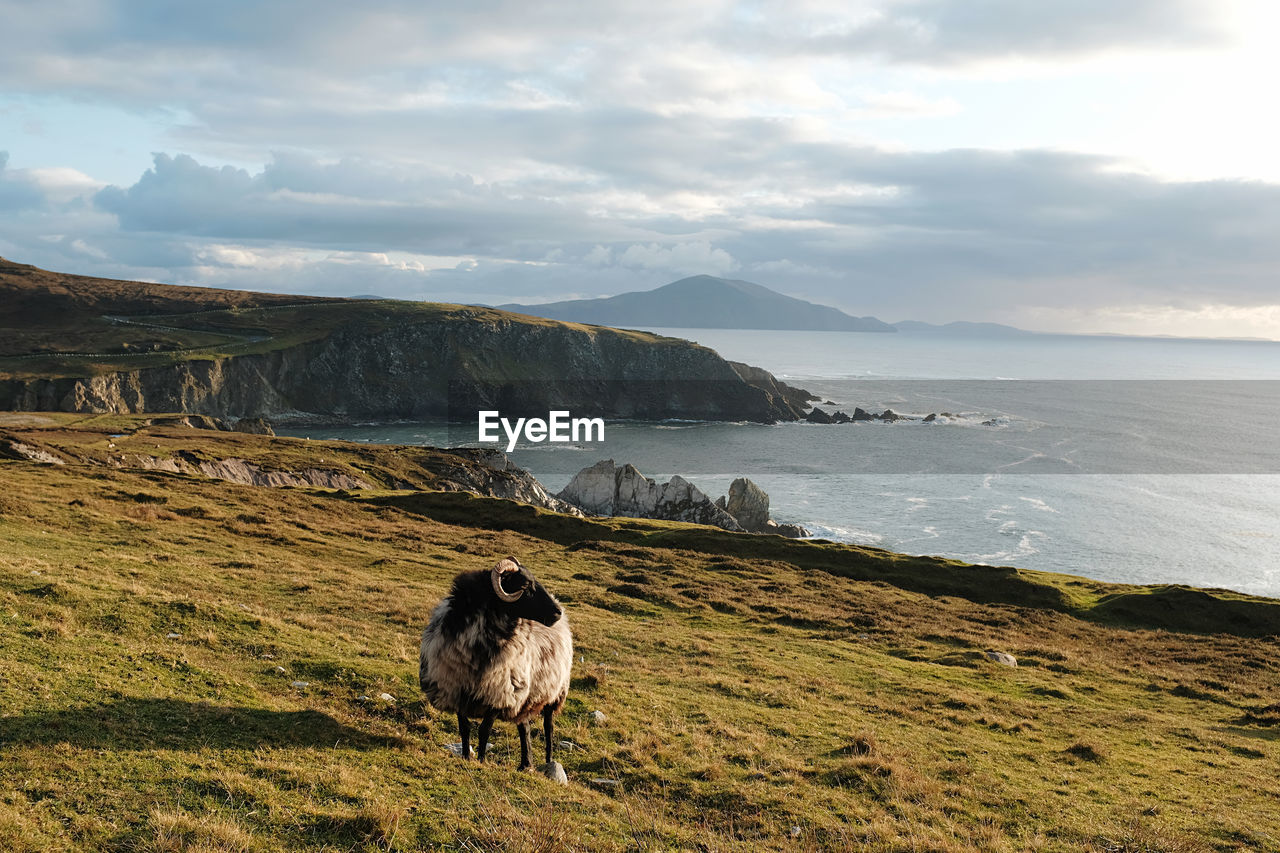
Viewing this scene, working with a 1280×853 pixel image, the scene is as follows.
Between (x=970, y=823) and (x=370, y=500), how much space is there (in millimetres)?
55074

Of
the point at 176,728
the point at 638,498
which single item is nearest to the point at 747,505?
the point at 638,498

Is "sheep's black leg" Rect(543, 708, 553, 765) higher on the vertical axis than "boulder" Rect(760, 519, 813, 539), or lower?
higher

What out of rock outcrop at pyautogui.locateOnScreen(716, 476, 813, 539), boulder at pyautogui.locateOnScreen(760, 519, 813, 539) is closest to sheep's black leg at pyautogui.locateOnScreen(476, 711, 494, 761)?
boulder at pyautogui.locateOnScreen(760, 519, 813, 539)

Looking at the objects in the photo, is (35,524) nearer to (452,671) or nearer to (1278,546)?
(452,671)

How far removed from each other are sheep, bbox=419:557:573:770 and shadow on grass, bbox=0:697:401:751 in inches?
46.1

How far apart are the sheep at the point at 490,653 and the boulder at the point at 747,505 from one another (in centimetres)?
8228

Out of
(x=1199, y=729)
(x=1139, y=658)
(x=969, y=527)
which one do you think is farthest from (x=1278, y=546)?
(x=1199, y=729)

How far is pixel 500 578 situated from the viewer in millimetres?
11367

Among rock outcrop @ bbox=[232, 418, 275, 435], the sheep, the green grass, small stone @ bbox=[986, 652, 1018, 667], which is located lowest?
small stone @ bbox=[986, 652, 1018, 667]

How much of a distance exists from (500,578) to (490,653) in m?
1.13

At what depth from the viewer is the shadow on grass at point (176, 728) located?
30.4 ft

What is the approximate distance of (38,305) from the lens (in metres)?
187

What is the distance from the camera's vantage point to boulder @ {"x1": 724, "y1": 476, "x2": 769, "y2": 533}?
9306 cm

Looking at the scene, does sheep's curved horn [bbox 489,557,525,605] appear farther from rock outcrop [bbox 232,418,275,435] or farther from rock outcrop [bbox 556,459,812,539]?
rock outcrop [bbox 232,418,275,435]
